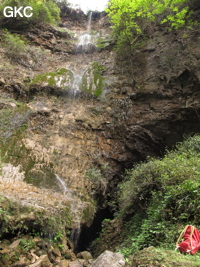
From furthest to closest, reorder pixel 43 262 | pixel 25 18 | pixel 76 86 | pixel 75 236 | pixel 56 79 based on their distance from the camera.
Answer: pixel 25 18 → pixel 76 86 → pixel 56 79 → pixel 75 236 → pixel 43 262

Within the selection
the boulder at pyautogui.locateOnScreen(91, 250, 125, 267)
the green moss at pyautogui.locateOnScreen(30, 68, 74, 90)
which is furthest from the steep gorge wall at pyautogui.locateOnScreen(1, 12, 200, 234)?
the boulder at pyautogui.locateOnScreen(91, 250, 125, 267)

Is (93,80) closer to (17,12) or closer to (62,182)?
(62,182)

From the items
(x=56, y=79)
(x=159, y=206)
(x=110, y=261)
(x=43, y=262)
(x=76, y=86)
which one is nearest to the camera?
(x=110, y=261)

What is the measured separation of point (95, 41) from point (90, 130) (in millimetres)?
9969

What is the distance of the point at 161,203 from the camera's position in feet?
16.7

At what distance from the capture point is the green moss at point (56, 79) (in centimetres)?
1157

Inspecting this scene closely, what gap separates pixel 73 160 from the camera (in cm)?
942

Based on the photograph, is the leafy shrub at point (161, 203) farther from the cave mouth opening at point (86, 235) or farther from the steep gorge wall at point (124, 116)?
the steep gorge wall at point (124, 116)

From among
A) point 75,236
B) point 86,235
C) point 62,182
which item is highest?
point 62,182

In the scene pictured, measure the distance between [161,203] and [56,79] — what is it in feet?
31.8

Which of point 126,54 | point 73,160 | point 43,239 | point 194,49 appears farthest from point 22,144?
point 194,49

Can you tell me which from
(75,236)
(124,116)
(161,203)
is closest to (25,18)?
(124,116)

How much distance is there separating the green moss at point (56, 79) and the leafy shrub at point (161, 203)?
308 inches

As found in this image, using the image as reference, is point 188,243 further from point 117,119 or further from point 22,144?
point 117,119
